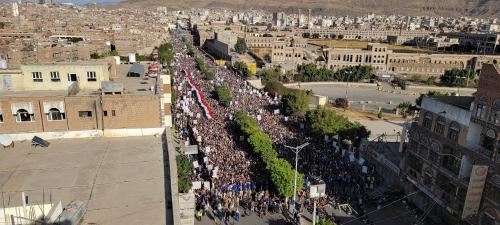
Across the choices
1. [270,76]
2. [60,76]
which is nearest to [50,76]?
[60,76]

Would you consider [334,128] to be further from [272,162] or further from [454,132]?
[454,132]

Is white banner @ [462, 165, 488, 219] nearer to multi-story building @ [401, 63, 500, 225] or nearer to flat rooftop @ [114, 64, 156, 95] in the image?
multi-story building @ [401, 63, 500, 225]

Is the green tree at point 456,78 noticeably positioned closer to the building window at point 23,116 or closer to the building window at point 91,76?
the building window at point 91,76

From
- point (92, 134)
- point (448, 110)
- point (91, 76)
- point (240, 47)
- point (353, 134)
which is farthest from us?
point (240, 47)

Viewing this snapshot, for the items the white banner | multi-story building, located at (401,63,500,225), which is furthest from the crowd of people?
the white banner

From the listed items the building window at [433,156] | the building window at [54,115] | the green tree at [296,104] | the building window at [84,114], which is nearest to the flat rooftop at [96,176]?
the building window at [54,115]
